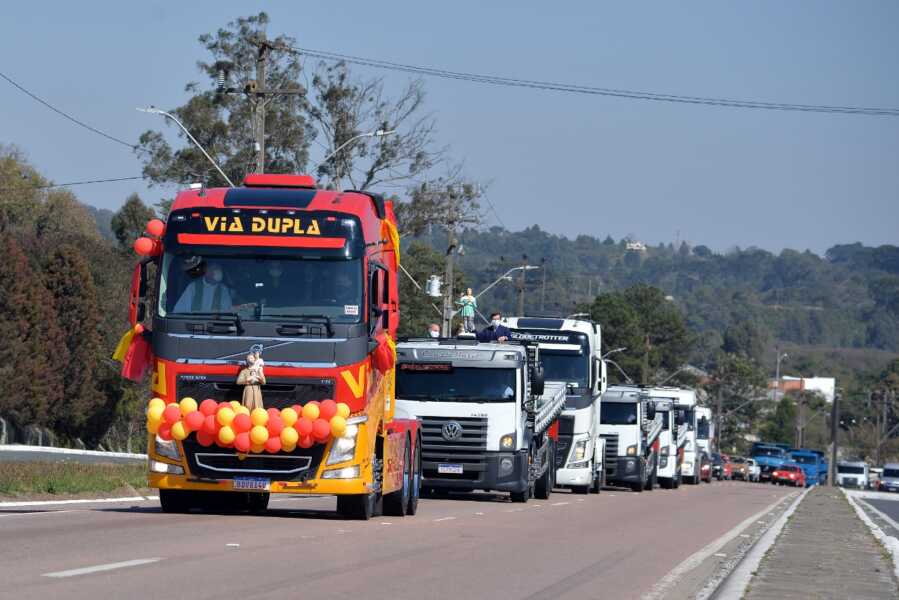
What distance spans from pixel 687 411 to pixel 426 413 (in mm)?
35428

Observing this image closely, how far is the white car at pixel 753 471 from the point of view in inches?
3679

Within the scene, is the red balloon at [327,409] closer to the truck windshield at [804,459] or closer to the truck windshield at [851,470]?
the truck windshield at [804,459]

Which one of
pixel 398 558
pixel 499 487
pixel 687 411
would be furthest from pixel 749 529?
pixel 687 411

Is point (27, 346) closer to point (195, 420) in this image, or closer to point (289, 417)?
point (195, 420)

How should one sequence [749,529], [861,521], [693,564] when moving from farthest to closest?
A: [861,521] < [749,529] < [693,564]

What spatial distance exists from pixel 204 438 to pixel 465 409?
1042 centimetres

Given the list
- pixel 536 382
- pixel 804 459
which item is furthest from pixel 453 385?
pixel 804 459

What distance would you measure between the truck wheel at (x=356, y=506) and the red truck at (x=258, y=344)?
3.36ft

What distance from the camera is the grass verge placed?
23.5 metres

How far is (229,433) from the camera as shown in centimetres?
1819

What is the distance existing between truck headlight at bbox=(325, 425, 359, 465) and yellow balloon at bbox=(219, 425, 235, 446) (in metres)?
1.15

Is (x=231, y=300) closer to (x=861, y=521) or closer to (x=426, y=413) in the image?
(x=426, y=413)

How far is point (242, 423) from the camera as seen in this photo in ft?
59.7

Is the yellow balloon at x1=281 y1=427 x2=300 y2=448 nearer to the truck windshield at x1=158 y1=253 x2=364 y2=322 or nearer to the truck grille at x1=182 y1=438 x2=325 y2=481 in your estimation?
the truck grille at x1=182 y1=438 x2=325 y2=481
